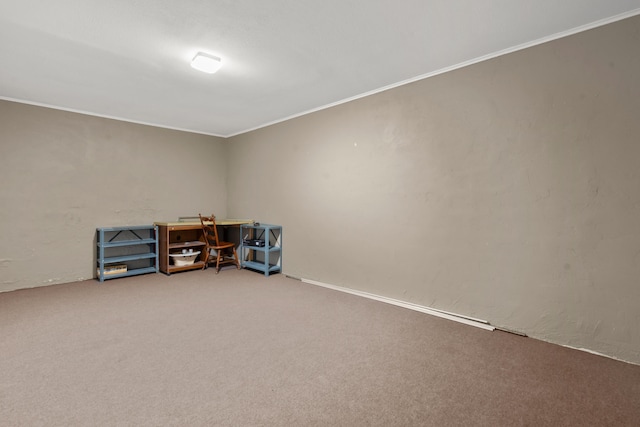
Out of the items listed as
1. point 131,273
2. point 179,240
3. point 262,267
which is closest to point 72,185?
point 131,273

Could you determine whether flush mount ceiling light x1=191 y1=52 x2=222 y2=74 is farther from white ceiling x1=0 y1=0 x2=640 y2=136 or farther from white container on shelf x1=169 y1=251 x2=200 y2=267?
white container on shelf x1=169 y1=251 x2=200 y2=267

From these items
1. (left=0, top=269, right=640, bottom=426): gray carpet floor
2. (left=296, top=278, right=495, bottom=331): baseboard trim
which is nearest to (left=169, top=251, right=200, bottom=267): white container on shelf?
(left=0, top=269, right=640, bottom=426): gray carpet floor

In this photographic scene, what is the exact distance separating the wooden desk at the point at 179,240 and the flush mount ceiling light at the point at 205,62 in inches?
110

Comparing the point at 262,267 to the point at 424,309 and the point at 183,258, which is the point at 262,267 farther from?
the point at 424,309

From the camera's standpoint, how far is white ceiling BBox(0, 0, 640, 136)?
2.16 m

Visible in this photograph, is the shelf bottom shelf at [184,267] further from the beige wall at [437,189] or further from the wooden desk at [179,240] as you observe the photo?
the beige wall at [437,189]

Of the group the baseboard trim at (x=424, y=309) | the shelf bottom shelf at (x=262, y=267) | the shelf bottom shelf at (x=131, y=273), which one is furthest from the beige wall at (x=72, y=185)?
the baseboard trim at (x=424, y=309)

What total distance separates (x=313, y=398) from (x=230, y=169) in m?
5.14

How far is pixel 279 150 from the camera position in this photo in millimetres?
5129

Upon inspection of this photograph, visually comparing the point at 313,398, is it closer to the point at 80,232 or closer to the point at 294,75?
the point at 294,75

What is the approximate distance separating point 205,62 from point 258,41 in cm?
61

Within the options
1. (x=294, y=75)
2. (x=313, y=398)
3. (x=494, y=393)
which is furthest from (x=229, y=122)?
(x=494, y=393)

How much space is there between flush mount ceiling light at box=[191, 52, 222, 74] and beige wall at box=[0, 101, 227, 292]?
291 centimetres

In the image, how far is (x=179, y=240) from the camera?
219 inches
